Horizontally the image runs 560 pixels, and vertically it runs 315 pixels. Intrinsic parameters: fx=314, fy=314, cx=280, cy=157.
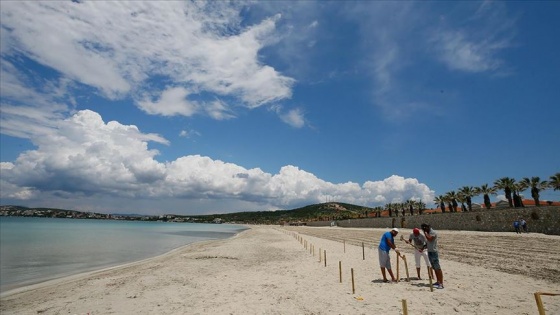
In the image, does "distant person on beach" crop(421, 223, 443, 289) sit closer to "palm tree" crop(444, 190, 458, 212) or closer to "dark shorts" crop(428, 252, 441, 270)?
"dark shorts" crop(428, 252, 441, 270)

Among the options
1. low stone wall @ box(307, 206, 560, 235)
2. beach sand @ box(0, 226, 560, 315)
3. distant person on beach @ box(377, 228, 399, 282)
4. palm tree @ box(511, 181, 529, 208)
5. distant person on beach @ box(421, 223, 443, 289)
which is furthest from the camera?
palm tree @ box(511, 181, 529, 208)

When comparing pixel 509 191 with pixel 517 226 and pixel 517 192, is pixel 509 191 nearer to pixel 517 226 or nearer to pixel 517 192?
pixel 517 192

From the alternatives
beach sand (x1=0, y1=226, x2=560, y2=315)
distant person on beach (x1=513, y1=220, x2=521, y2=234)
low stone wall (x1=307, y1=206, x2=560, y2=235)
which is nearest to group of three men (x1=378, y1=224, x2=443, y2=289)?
beach sand (x1=0, y1=226, x2=560, y2=315)

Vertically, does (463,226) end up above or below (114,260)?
above

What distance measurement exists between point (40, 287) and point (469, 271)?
21124 millimetres

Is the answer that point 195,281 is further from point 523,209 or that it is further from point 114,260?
point 523,209

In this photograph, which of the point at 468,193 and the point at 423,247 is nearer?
the point at 423,247

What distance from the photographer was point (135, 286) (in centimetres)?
1412

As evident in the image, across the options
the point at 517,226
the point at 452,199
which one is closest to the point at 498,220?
the point at 517,226

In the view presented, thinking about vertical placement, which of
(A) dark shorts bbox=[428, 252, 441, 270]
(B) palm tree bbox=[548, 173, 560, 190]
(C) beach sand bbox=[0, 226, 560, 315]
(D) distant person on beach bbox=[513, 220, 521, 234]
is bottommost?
(C) beach sand bbox=[0, 226, 560, 315]

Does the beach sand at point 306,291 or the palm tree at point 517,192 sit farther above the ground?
the palm tree at point 517,192

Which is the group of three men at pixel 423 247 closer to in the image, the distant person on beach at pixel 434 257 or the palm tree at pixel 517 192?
the distant person on beach at pixel 434 257

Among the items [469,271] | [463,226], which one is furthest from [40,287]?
[463,226]

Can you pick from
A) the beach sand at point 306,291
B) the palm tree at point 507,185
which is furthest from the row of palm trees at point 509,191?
the beach sand at point 306,291
